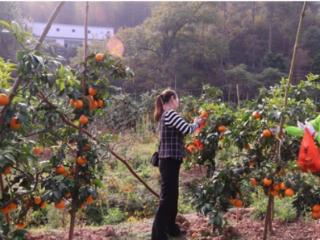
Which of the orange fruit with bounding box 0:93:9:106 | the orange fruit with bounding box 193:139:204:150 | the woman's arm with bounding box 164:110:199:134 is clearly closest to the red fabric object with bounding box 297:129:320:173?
the woman's arm with bounding box 164:110:199:134

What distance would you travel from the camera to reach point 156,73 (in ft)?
48.4

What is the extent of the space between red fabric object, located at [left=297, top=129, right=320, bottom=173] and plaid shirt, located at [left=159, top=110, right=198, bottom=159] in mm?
1000

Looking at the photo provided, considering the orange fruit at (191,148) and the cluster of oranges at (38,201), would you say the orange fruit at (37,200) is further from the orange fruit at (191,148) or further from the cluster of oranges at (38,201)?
the orange fruit at (191,148)

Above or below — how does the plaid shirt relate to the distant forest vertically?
below

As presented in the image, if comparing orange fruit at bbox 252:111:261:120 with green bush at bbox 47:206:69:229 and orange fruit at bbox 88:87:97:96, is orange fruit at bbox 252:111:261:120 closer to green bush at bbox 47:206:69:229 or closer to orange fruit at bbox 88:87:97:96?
orange fruit at bbox 88:87:97:96

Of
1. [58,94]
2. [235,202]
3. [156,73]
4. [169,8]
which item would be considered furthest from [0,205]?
[169,8]

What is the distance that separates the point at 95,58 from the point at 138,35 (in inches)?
494

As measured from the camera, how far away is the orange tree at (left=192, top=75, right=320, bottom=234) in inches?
116

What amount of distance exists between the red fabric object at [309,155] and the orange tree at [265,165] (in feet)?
0.99

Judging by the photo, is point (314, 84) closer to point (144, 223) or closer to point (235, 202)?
point (235, 202)

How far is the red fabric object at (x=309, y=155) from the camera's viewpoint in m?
2.55

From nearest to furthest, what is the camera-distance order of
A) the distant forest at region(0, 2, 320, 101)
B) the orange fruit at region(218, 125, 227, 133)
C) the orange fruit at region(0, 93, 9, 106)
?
the orange fruit at region(0, 93, 9, 106) → the orange fruit at region(218, 125, 227, 133) → the distant forest at region(0, 2, 320, 101)

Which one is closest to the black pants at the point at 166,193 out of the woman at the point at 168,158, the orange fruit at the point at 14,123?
the woman at the point at 168,158

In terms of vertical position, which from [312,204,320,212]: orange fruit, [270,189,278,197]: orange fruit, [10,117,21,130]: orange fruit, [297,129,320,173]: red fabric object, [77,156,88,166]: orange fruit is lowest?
[312,204,320,212]: orange fruit
